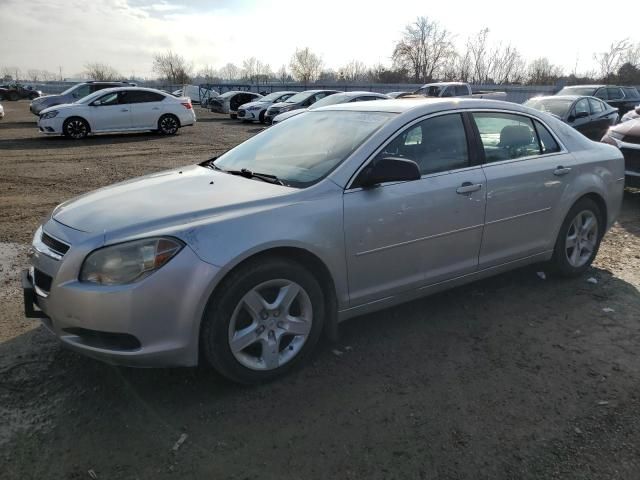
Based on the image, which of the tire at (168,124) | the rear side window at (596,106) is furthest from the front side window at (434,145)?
the tire at (168,124)

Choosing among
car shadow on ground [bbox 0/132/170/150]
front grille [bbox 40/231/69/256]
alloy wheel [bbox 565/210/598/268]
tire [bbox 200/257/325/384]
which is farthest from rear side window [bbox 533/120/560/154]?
car shadow on ground [bbox 0/132/170/150]

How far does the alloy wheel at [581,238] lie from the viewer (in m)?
4.57

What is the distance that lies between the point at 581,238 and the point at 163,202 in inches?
146

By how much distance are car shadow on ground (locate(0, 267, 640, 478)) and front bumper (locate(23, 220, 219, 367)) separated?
0.34 m

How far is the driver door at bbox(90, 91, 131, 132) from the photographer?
1614 centimetres

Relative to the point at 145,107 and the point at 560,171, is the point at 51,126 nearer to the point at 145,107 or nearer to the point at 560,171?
the point at 145,107

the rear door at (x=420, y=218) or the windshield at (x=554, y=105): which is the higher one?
the rear door at (x=420, y=218)

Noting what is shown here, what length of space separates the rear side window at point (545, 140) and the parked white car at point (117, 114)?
14986 millimetres

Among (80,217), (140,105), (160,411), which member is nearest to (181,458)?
(160,411)

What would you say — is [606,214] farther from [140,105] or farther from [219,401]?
[140,105]

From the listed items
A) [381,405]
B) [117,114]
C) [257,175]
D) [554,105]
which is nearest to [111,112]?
[117,114]

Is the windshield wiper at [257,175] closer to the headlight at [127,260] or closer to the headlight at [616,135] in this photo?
the headlight at [127,260]

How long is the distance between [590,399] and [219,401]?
6.90 ft

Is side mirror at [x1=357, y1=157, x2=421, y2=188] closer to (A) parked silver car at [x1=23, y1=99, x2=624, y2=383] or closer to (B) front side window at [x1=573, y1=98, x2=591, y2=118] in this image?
(A) parked silver car at [x1=23, y1=99, x2=624, y2=383]
